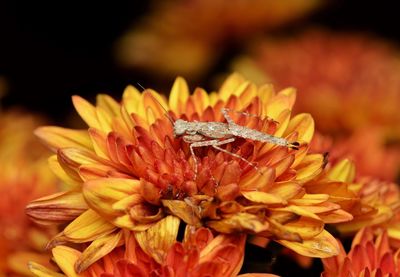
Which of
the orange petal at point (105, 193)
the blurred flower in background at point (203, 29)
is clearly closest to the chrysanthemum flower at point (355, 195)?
the orange petal at point (105, 193)

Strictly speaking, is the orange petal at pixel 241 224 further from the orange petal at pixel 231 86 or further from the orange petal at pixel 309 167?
the orange petal at pixel 231 86

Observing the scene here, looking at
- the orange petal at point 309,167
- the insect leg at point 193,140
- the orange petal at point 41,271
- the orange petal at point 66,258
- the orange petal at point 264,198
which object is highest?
the insect leg at point 193,140

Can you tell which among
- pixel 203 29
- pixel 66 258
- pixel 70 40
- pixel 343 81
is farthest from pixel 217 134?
pixel 70 40

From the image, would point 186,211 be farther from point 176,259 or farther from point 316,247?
point 316,247

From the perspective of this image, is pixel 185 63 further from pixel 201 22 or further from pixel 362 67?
pixel 362 67

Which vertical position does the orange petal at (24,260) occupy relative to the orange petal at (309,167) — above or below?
below

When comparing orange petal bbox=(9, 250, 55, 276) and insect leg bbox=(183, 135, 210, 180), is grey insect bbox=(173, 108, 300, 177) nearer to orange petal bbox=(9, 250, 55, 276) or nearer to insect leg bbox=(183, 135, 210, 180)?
insect leg bbox=(183, 135, 210, 180)
